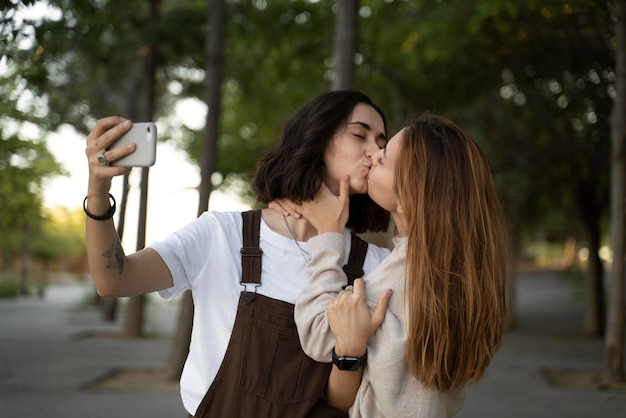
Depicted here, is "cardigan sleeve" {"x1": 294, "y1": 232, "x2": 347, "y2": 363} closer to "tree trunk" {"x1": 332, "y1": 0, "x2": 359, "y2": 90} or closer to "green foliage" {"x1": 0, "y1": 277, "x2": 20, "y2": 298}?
"tree trunk" {"x1": 332, "y1": 0, "x2": 359, "y2": 90}

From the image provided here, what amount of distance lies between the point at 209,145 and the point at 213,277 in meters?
7.54

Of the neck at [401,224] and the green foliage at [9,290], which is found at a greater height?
the neck at [401,224]

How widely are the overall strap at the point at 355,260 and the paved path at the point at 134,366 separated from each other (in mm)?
2707

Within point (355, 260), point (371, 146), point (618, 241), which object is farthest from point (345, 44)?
point (355, 260)

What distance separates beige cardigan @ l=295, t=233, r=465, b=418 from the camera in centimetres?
212

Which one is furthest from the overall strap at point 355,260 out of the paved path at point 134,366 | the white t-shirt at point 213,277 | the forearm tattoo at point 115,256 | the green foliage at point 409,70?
the green foliage at point 409,70

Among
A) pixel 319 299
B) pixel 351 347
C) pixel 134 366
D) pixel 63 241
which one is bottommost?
pixel 134 366

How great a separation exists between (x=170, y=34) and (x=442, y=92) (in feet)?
26.0

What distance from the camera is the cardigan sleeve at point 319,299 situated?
2.18 metres

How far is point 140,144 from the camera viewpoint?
198cm

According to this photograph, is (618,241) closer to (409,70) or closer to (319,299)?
(319,299)

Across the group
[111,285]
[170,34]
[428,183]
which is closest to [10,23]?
[111,285]

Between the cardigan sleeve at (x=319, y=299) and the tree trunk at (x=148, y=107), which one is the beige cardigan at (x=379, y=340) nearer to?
the cardigan sleeve at (x=319, y=299)

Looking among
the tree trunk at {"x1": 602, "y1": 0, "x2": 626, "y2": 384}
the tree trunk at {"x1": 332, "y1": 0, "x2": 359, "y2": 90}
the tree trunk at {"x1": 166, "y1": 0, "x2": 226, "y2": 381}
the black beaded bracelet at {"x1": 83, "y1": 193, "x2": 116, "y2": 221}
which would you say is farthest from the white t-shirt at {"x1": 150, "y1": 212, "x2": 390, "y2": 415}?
the tree trunk at {"x1": 602, "y1": 0, "x2": 626, "y2": 384}
